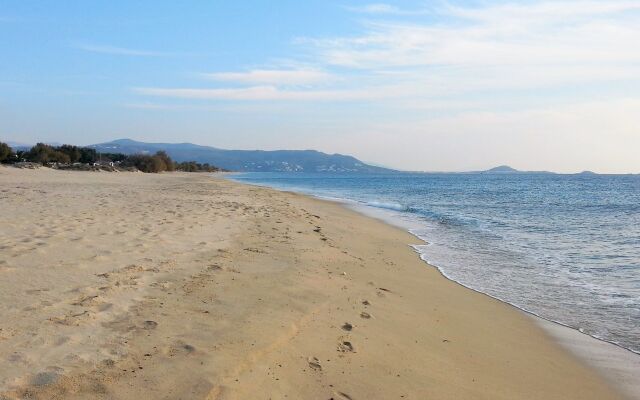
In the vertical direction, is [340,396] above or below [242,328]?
below

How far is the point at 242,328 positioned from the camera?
17.1 ft

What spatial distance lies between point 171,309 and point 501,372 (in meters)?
3.44

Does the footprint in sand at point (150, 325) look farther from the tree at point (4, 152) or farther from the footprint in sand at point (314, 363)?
the tree at point (4, 152)

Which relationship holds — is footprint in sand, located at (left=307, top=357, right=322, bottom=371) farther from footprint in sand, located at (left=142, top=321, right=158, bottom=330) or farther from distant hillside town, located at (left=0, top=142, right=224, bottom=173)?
distant hillside town, located at (left=0, top=142, right=224, bottom=173)

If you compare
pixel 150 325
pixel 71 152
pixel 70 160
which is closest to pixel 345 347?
pixel 150 325

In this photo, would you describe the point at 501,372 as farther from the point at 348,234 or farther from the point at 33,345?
the point at 348,234

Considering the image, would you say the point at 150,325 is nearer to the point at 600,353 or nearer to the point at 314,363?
the point at 314,363

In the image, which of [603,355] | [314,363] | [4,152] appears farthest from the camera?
[4,152]

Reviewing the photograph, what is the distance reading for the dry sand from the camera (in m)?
3.99

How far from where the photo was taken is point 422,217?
24.2 m

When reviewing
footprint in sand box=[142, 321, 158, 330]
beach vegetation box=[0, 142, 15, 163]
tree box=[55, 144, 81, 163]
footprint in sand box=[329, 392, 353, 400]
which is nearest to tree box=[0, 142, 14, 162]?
beach vegetation box=[0, 142, 15, 163]

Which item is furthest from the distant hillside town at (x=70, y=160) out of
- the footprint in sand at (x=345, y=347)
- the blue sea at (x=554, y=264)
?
the footprint in sand at (x=345, y=347)

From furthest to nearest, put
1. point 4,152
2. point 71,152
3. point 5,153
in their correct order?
1. point 71,152
2. point 5,153
3. point 4,152

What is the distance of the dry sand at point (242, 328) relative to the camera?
13.1 ft
